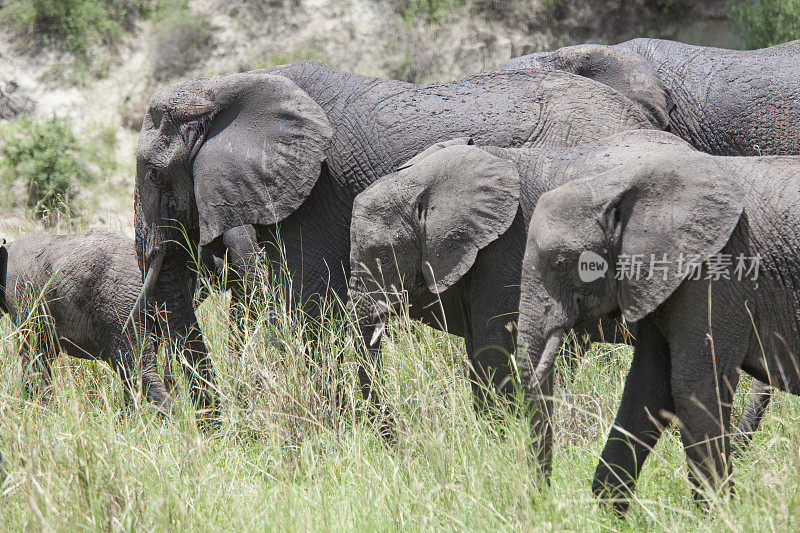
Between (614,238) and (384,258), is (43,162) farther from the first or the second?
(614,238)

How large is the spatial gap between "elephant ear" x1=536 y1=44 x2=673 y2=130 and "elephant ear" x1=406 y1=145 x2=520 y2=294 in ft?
5.96

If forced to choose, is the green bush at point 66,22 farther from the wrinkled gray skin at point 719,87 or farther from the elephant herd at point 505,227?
the wrinkled gray skin at point 719,87

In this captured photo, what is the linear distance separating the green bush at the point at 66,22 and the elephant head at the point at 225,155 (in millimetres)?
8597

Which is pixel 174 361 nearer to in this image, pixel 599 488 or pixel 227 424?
pixel 227 424

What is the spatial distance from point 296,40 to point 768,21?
6364 millimetres

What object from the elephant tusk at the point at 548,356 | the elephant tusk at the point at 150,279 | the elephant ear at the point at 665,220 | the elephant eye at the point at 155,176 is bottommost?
the elephant tusk at the point at 150,279

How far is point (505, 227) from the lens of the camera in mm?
4020

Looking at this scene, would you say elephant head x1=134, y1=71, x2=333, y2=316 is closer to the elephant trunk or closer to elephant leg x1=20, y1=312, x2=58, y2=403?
elephant leg x1=20, y1=312, x2=58, y2=403

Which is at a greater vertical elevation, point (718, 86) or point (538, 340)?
point (718, 86)

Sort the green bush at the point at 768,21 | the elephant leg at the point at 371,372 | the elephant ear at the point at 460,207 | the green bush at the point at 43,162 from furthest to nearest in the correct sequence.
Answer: the green bush at the point at 768,21
the green bush at the point at 43,162
the elephant leg at the point at 371,372
the elephant ear at the point at 460,207

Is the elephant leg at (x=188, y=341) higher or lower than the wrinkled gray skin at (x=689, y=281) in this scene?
lower

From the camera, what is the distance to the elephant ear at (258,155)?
16.4ft

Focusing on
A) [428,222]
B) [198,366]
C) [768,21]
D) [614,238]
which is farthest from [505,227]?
[768,21]

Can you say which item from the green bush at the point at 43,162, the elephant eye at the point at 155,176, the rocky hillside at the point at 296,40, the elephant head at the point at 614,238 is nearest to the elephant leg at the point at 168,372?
the elephant eye at the point at 155,176
